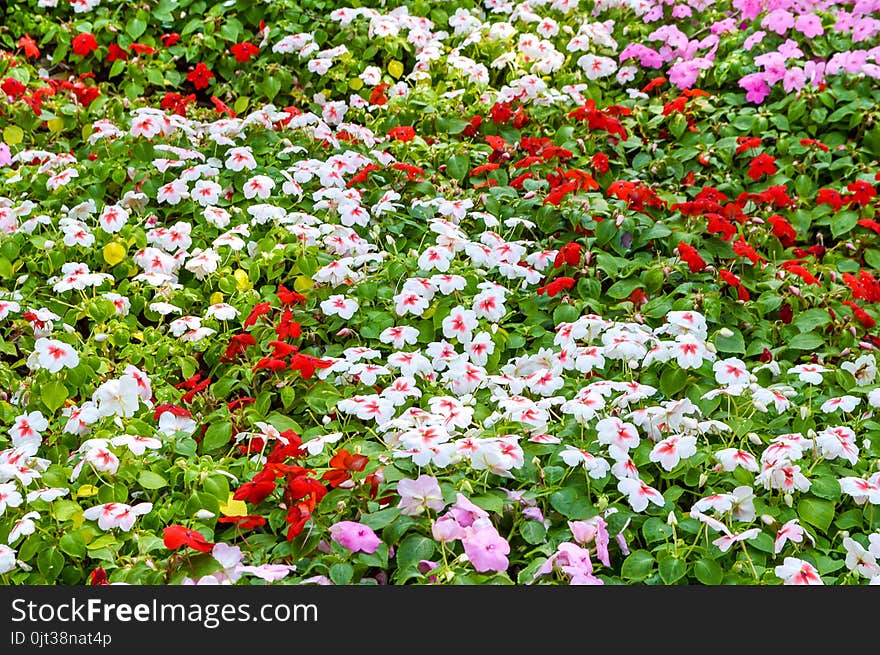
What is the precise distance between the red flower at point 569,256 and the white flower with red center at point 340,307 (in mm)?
644

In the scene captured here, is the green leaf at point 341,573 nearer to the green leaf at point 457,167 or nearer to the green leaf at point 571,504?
the green leaf at point 571,504

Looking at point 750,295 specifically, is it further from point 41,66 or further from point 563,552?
point 41,66

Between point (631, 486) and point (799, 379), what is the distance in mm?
855

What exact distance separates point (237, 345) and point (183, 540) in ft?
3.19

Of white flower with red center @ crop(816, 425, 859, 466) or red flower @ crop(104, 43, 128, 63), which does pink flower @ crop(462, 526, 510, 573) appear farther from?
red flower @ crop(104, 43, 128, 63)

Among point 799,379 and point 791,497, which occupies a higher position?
point 799,379

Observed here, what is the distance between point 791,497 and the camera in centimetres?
238

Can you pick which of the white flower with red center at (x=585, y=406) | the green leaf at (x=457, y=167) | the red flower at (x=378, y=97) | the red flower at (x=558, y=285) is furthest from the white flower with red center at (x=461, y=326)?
the red flower at (x=378, y=97)

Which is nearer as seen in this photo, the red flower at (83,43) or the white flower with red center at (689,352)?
the white flower with red center at (689,352)

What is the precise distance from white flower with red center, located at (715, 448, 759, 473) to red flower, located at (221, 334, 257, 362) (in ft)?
4.22

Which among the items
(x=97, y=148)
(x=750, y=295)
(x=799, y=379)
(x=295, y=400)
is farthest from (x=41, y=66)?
(x=799, y=379)

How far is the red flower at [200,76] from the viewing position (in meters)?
4.77

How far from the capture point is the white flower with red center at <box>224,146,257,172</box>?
3.77 m

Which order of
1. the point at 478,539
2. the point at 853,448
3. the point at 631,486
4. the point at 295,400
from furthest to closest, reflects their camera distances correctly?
the point at 295,400, the point at 853,448, the point at 631,486, the point at 478,539
